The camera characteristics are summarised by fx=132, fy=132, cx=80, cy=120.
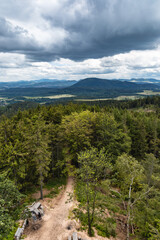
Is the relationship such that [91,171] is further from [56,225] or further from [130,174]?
[56,225]


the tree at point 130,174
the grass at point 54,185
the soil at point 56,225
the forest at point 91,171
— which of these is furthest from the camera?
the grass at point 54,185

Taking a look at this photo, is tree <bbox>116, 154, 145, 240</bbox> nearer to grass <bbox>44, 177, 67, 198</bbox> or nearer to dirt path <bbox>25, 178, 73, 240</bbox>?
dirt path <bbox>25, 178, 73, 240</bbox>

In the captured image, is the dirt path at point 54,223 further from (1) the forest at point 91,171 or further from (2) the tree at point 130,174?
(2) the tree at point 130,174

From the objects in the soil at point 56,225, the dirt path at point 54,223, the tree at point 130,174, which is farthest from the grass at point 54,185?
the tree at point 130,174

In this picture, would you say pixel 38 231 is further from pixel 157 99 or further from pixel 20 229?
pixel 157 99

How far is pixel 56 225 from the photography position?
64.4ft

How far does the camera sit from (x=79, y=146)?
3203 cm

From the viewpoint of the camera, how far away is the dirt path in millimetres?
17672

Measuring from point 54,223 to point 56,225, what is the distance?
0.57m

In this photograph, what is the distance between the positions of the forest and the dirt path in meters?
2.30

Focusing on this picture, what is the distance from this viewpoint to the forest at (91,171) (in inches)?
651

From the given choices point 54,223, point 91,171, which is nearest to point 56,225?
point 54,223

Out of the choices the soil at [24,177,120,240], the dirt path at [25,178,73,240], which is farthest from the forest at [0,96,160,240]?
the dirt path at [25,178,73,240]

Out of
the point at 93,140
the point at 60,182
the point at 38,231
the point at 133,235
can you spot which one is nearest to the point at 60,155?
the point at 60,182
